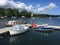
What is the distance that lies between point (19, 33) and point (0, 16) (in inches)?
4528

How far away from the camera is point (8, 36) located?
103 feet

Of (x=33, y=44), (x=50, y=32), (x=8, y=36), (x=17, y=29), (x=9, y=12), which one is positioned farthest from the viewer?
(x=9, y=12)

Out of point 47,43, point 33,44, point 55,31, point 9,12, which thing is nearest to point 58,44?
point 47,43

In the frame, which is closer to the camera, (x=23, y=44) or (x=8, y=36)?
(x=23, y=44)

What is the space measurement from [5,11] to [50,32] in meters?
113

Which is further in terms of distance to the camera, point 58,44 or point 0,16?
point 0,16

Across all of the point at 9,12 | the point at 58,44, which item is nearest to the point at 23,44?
the point at 58,44

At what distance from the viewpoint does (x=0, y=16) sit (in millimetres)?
145125

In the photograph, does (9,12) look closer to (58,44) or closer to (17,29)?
(17,29)

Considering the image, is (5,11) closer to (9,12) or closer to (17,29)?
(9,12)

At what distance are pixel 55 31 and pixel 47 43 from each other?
1212 cm

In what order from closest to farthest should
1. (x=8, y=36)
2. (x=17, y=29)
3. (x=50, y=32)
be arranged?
1. (x=8, y=36)
2. (x=17, y=29)
3. (x=50, y=32)

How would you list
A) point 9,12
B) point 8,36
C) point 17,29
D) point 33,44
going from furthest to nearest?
1. point 9,12
2. point 17,29
3. point 8,36
4. point 33,44

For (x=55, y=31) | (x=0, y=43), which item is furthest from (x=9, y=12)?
(x=0, y=43)
